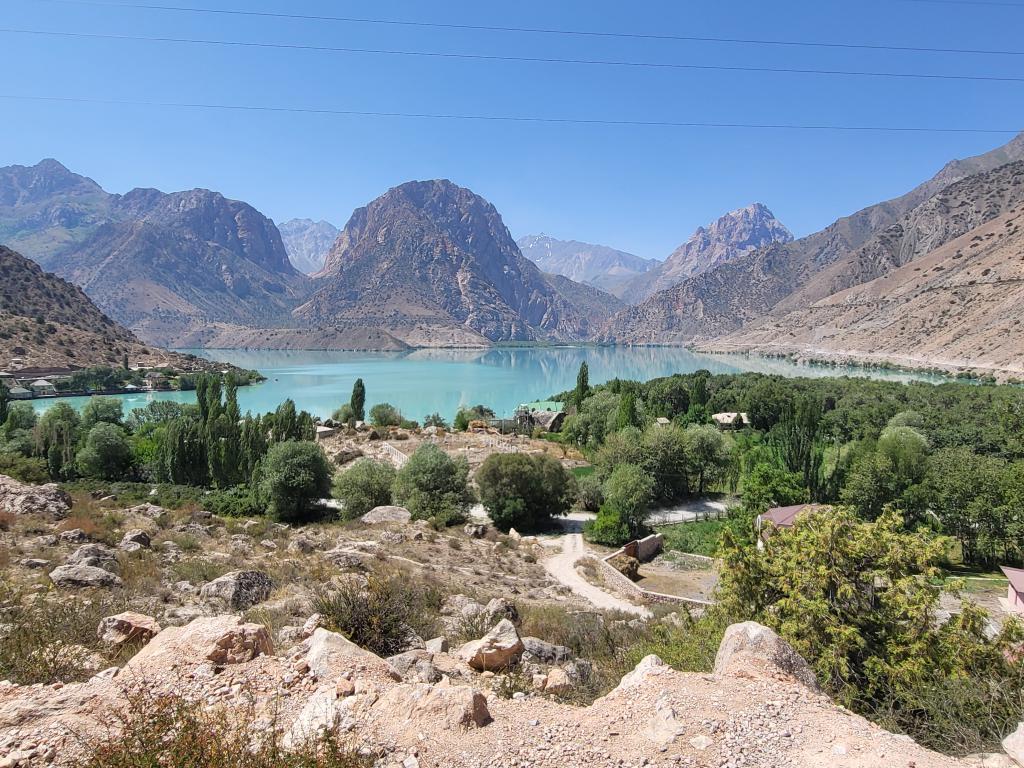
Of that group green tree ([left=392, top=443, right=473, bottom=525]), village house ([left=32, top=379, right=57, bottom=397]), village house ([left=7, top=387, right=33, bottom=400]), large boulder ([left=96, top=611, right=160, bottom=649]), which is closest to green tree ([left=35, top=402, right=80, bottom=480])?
green tree ([left=392, top=443, right=473, bottom=525])

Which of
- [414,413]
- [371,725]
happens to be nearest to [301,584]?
[371,725]

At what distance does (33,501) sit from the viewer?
15352 millimetres

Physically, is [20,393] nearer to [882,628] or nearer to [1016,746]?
[882,628]

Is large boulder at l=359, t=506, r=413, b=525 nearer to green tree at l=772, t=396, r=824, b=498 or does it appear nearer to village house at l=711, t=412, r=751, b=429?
green tree at l=772, t=396, r=824, b=498

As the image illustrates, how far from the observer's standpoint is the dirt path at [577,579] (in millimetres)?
16594

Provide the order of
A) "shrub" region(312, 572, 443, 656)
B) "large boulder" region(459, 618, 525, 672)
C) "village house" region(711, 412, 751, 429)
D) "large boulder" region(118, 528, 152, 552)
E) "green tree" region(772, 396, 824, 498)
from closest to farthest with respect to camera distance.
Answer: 1. "large boulder" region(459, 618, 525, 672)
2. "shrub" region(312, 572, 443, 656)
3. "large boulder" region(118, 528, 152, 552)
4. "green tree" region(772, 396, 824, 498)
5. "village house" region(711, 412, 751, 429)

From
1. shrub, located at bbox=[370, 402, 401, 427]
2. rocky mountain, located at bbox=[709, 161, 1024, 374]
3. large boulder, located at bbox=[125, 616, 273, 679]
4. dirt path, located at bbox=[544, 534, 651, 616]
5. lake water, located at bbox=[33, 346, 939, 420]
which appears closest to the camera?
large boulder, located at bbox=[125, 616, 273, 679]

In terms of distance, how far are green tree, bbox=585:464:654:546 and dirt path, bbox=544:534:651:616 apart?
116 centimetres

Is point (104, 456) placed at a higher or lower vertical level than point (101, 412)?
lower

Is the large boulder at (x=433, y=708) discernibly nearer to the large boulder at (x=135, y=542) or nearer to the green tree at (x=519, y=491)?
the large boulder at (x=135, y=542)

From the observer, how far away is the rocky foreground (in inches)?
177

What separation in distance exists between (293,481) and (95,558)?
48.5 ft

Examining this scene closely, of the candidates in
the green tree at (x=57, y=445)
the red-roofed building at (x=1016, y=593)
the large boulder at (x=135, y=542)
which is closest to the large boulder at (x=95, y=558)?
the large boulder at (x=135, y=542)

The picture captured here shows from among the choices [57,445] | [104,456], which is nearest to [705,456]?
[104,456]
